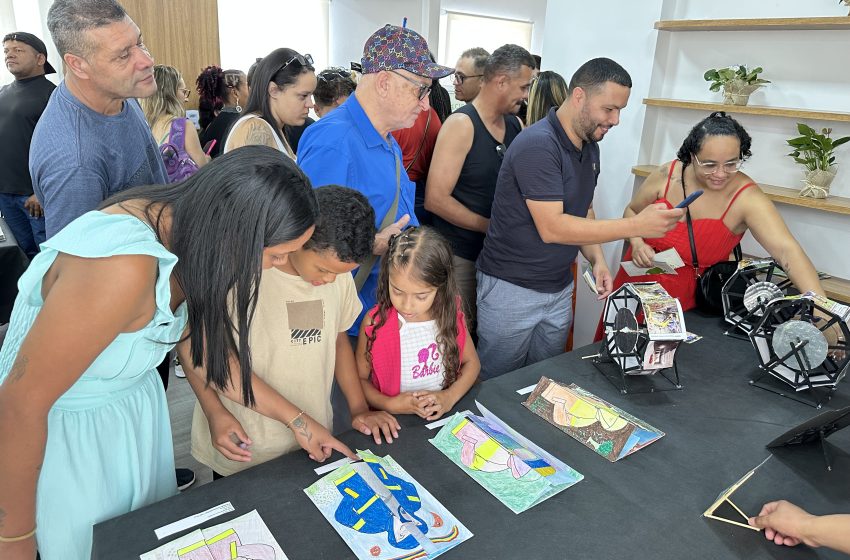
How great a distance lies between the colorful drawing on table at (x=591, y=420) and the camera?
1247mm

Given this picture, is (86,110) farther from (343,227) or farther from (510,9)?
(510,9)

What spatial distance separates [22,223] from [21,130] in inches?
19.6

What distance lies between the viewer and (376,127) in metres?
1.63

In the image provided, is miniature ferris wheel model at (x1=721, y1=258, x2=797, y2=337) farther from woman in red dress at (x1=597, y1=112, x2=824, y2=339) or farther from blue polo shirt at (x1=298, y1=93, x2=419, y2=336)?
blue polo shirt at (x1=298, y1=93, x2=419, y2=336)

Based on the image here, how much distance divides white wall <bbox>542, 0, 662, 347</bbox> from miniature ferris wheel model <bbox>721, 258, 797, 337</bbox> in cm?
113

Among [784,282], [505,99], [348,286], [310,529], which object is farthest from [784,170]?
[310,529]

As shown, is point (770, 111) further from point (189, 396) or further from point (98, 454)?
point (189, 396)

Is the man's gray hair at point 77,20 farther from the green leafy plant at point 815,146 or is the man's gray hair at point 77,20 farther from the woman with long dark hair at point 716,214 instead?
the green leafy plant at point 815,146

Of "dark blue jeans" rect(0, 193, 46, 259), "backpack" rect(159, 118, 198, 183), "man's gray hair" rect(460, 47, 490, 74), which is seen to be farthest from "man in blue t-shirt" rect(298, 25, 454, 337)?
"dark blue jeans" rect(0, 193, 46, 259)

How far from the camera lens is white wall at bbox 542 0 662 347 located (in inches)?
112

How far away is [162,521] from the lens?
0.97 metres

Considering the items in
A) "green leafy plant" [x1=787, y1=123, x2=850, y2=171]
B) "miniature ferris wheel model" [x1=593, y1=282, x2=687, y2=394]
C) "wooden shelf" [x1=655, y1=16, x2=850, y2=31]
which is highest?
"wooden shelf" [x1=655, y1=16, x2=850, y2=31]

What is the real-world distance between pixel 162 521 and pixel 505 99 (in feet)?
6.25

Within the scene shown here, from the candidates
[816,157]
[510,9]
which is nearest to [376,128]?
[816,157]
